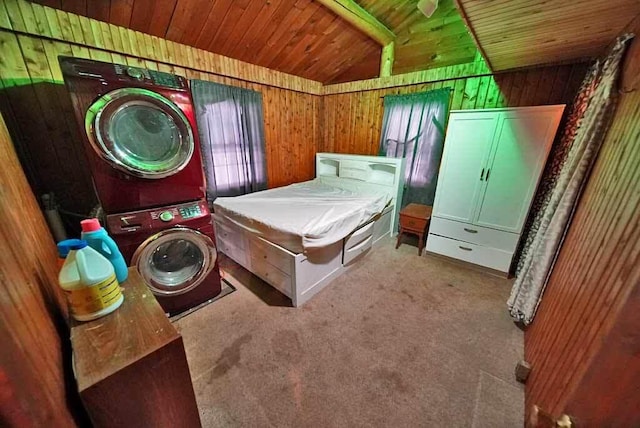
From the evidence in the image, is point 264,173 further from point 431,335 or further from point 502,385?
point 502,385

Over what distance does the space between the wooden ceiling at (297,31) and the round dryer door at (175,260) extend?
1971 mm

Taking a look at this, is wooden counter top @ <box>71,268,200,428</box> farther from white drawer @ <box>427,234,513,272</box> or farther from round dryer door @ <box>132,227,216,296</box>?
white drawer @ <box>427,234,513,272</box>

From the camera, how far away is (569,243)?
4.64ft

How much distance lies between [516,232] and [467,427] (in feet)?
6.30

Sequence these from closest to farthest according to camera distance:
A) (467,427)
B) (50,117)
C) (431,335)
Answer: (467,427) < (431,335) < (50,117)

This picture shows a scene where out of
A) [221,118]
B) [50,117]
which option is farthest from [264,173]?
[50,117]

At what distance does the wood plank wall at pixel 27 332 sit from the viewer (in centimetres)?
42

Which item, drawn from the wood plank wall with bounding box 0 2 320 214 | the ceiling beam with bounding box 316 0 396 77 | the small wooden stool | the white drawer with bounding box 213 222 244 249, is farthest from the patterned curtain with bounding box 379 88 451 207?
the wood plank wall with bounding box 0 2 320 214

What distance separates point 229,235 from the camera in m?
2.51

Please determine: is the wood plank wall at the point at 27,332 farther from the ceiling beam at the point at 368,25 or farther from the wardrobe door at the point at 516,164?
the wardrobe door at the point at 516,164

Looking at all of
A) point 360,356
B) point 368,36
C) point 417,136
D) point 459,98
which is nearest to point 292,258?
point 360,356

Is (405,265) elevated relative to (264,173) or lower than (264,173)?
lower

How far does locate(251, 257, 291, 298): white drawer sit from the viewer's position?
2031mm

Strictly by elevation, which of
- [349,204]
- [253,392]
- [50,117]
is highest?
[50,117]
